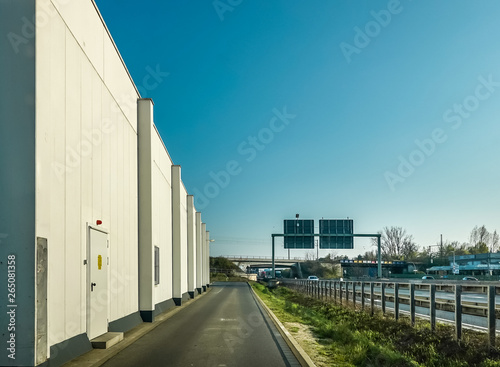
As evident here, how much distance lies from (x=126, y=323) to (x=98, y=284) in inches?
144

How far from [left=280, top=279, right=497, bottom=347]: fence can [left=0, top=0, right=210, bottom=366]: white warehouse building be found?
7216mm

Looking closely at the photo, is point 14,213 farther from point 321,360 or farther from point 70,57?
point 321,360

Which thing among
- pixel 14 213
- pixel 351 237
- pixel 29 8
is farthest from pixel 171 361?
pixel 351 237

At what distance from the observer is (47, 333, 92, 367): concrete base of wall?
29.2ft

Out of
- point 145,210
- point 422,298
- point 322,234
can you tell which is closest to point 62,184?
point 145,210

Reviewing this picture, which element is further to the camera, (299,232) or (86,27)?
(299,232)

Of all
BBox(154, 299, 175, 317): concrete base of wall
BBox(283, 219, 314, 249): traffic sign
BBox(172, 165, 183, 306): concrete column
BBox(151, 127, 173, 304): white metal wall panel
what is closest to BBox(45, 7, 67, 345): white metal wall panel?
BBox(151, 127, 173, 304): white metal wall panel

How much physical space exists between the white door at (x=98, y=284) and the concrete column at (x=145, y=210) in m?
5.11

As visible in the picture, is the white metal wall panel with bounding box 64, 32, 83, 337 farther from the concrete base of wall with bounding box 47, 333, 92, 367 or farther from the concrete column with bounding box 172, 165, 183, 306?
the concrete column with bounding box 172, 165, 183, 306

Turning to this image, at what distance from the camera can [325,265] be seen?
Answer: 110m

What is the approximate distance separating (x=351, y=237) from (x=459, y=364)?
4868 cm

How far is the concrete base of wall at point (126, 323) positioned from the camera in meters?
13.9

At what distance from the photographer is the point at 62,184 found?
9.55 m

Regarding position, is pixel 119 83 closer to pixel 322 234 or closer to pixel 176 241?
pixel 176 241
